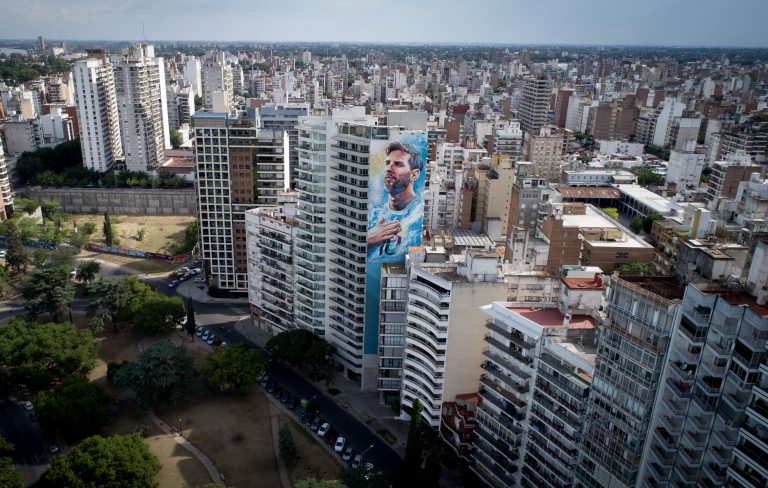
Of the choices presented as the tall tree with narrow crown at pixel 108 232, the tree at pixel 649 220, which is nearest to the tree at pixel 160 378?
the tall tree with narrow crown at pixel 108 232

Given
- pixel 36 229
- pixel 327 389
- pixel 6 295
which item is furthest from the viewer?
pixel 36 229

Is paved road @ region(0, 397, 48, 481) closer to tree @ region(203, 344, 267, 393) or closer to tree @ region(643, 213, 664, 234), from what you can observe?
tree @ region(203, 344, 267, 393)

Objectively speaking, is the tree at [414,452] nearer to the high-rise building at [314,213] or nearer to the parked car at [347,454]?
the parked car at [347,454]

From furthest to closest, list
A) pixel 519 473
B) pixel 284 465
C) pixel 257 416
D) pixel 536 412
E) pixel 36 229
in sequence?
pixel 36 229 < pixel 257 416 < pixel 284 465 < pixel 519 473 < pixel 536 412

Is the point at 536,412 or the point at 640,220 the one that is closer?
the point at 536,412

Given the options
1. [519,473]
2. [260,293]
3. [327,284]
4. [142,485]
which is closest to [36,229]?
[260,293]

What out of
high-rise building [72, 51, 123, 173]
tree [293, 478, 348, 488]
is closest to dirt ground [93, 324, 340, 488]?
tree [293, 478, 348, 488]

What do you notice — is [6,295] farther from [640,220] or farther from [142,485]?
[640,220]
